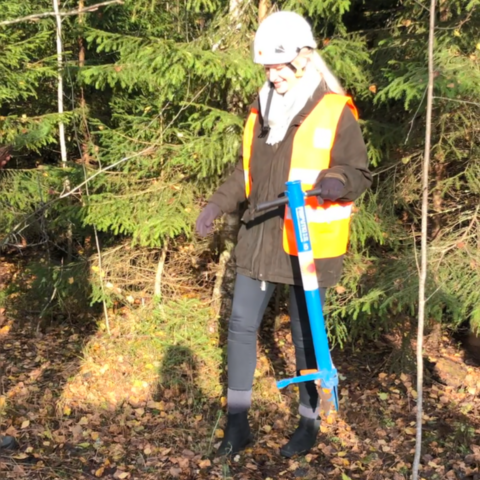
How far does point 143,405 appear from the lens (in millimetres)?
4238

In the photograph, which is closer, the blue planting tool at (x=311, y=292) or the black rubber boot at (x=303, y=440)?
the blue planting tool at (x=311, y=292)

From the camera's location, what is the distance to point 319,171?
9.77 ft

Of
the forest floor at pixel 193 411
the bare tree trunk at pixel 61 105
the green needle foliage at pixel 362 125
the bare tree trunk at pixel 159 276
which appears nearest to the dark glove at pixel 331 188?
the green needle foliage at pixel 362 125

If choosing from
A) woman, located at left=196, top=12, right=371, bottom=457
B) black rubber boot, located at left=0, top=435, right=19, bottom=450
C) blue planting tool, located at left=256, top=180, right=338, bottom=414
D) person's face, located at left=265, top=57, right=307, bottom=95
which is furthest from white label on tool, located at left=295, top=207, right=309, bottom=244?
black rubber boot, located at left=0, top=435, right=19, bottom=450

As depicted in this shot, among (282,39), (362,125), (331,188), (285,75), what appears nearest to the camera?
(331,188)

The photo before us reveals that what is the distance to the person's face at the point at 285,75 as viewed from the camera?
9.64 feet

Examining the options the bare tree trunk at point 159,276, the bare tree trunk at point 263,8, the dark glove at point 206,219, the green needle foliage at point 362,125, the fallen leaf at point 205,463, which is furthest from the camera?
the bare tree trunk at point 159,276

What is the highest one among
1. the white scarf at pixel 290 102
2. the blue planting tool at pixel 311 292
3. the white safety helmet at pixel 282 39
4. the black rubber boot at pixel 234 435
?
the white safety helmet at pixel 282 39

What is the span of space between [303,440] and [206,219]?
153 centimetres

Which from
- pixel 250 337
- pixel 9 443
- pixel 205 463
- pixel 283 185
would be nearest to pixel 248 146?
pixel 283 185

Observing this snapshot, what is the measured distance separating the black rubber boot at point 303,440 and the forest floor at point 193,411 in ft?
0.18

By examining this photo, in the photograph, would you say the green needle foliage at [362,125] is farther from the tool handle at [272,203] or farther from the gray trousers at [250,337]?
the tool handle at [272,203]

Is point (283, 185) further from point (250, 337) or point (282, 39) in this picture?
point (250, 337)

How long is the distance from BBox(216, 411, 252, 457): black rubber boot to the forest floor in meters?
0.07
